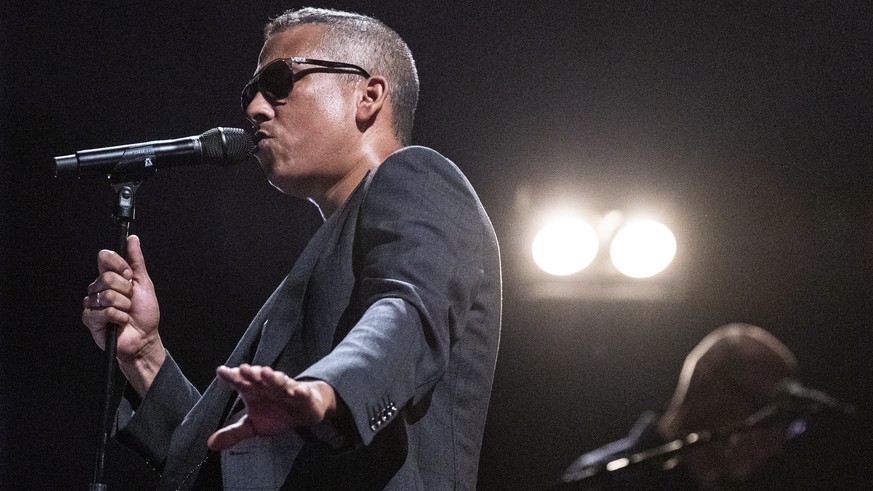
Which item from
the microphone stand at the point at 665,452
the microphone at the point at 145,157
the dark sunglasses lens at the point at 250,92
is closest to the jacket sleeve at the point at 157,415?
the microphone at the point at 145,157

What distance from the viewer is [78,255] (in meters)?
4.13

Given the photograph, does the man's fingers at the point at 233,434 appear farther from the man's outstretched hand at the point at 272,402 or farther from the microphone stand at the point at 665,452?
the microphone stand at the point at 665,452

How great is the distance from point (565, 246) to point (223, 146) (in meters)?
3.28

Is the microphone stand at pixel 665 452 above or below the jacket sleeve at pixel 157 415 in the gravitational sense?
below

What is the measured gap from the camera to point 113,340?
1870 millimetres

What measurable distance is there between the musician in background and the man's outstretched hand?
8.66 feet

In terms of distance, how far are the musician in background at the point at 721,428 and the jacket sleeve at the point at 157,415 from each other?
191cm

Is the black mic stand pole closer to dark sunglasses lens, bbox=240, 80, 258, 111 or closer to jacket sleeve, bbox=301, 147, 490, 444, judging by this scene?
dark sunglasses lens, bbox=240, 80, 258, 111

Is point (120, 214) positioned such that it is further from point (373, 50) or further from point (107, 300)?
point (373, 50)

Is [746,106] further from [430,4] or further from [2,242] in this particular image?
[2,242]

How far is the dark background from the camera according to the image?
Answer: 160 inches

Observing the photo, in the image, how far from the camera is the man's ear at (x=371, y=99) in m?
2.21

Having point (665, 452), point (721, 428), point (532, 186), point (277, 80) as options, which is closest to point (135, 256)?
point (277, 80)

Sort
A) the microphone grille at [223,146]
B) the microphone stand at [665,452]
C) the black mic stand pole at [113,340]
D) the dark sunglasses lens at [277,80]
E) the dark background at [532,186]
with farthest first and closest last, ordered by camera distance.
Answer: the dark background at [532,186], the microphone stand at [665,452], the dark sunglasses lens at [277,80], the microphone grille at [223,146], the black mic stand pole at [113,340]
